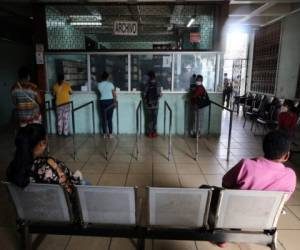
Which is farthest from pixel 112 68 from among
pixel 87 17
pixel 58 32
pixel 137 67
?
pixel 87 17

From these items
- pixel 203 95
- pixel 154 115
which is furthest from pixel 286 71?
pixel 154 115

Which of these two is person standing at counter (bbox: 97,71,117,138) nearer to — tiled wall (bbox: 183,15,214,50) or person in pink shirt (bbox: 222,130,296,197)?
tiled wall (bbox: 183,15,214,50)

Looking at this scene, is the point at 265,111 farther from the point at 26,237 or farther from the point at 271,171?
the point at 26,237

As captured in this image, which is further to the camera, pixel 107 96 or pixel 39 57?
pixel 39 57

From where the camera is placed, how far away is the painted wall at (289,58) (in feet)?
21.3

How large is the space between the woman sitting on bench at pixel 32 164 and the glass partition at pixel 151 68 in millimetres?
4086

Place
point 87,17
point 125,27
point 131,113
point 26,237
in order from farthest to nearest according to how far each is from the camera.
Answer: point 87,17 → point 131,113 → point 125,27 → point 26,237

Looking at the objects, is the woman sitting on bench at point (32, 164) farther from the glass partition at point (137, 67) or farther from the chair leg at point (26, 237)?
the glass partition at point (137, 67)

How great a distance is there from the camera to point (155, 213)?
1700mm

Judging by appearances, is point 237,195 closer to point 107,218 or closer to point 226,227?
point 226,227

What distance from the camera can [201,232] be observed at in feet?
5.64

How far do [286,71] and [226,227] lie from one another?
21.5ft

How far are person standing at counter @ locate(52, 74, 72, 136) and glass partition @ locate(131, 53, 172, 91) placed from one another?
147 centimetres

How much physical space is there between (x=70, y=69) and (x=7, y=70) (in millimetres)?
2361
